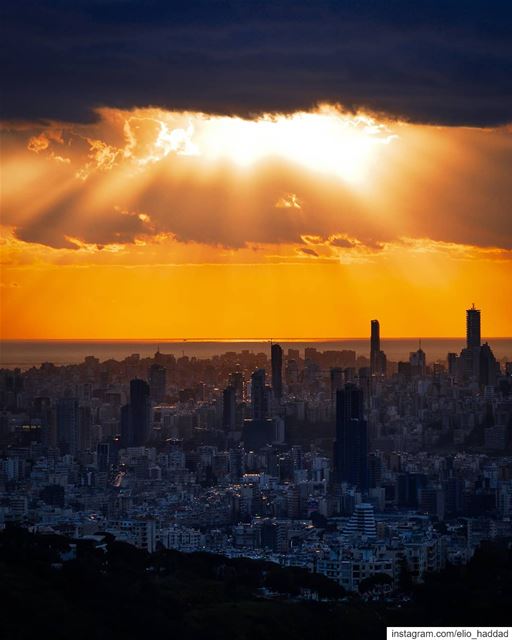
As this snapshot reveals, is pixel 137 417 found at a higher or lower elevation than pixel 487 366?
lower

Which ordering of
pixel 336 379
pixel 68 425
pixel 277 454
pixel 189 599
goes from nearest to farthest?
pixel 189 599 < pixel 277 454 < pixel 68 425 < pixel 336 379

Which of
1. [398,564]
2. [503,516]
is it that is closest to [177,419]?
[503,516]

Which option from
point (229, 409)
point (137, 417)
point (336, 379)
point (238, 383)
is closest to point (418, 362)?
point (336, 379)

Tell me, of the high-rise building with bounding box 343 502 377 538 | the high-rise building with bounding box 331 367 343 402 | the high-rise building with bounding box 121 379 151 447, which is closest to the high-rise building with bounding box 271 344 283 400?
the high-rise building with bounding box 331 367 343 402

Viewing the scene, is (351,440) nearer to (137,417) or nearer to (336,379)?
(137,417)

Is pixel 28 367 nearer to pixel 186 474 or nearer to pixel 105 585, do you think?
pixel 186 474
